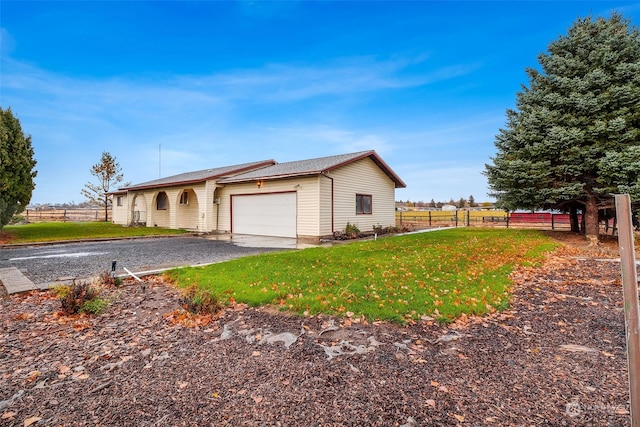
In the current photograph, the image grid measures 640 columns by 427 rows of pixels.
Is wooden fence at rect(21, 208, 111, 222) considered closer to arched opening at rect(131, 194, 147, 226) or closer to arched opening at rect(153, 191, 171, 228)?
arched opening at rect(131, 194, 147, 226)

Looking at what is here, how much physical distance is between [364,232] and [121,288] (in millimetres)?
11890

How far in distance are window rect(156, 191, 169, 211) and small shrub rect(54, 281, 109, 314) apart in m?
18.6

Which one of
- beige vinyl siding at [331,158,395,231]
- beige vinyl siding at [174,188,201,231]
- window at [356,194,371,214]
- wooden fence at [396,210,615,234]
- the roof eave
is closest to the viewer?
the roof eave

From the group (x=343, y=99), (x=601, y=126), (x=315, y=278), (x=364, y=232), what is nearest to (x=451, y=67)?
(x=343, y=99)

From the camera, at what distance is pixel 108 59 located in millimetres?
14500

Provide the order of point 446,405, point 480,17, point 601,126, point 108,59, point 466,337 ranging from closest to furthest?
point 446,405 < point 466,337 < point 601,126 < point 480,17 < point 108,59

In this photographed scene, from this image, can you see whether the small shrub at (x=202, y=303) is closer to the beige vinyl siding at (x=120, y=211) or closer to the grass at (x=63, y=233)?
the grass at (x=63, y=233)

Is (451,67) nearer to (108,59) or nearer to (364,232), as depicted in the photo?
(364,232)

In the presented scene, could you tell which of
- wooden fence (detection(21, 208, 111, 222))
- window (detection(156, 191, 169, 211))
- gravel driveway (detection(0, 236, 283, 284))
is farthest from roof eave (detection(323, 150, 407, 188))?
wooden fence (detection(21, 208, 111, 222))

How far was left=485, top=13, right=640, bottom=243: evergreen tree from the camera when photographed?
9.89 m

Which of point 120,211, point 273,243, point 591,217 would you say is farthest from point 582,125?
point 120,211

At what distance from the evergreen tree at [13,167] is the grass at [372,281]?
39.8 ft

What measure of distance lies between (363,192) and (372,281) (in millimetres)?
10872

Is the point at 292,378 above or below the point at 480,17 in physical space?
below
